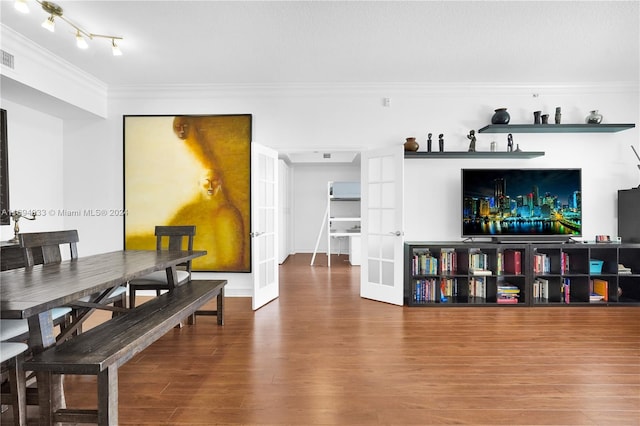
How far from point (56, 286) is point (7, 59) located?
2700 millimetres

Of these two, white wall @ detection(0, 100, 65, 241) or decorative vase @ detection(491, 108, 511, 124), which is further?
decorative vase @ detection(491, 108, 511, 124)

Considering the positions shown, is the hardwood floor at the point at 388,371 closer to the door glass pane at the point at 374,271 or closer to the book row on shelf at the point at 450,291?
the book row on shelf at the point at 450,291

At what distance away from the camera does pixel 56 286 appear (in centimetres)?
194

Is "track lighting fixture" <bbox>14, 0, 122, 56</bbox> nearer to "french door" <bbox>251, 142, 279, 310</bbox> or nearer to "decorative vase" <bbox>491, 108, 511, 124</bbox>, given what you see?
"french door" <bbox>251, 142, 279, 310</bbox>

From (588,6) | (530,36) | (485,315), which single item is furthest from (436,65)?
(485,315)

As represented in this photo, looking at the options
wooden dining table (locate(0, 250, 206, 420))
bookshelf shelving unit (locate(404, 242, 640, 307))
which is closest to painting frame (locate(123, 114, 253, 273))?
wooden dining table (locate(0, 250, 206, 420))

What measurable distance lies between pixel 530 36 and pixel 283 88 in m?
2.83

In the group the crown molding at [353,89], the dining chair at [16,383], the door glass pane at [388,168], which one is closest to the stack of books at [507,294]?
the door glass pane at [388,168]

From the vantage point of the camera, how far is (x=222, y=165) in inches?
187

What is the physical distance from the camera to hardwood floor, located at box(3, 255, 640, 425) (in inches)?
80.1

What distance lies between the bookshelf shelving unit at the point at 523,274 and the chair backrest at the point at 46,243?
3.46 meters

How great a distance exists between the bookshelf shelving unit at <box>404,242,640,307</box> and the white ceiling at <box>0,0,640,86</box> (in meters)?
2.07

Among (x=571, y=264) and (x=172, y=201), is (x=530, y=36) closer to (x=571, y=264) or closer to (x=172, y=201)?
(x=571, y=264)

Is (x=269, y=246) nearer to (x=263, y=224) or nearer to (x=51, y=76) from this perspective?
(x=263, y=224)
